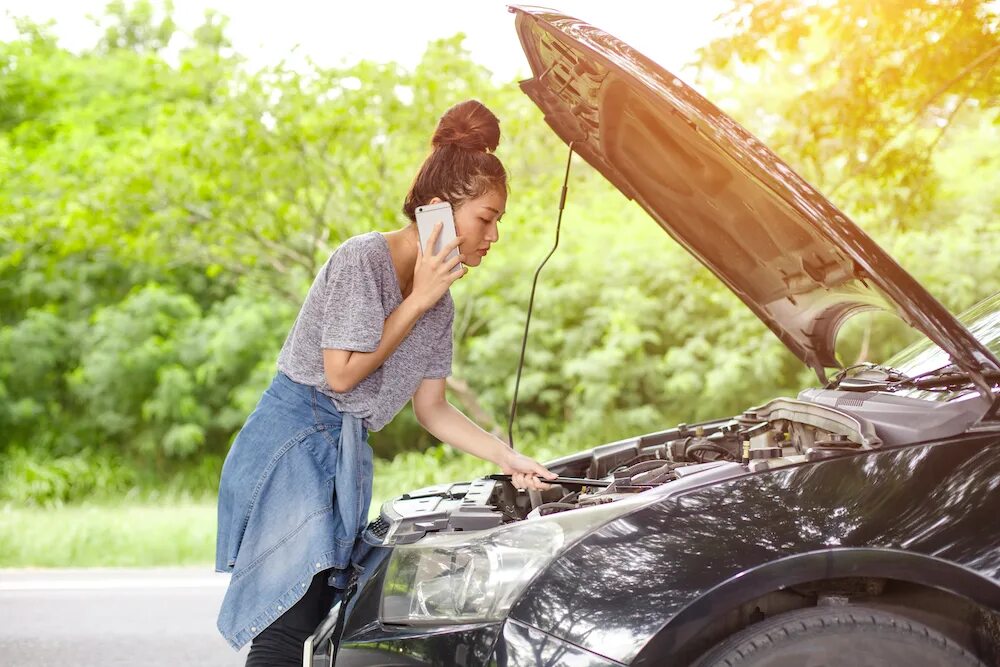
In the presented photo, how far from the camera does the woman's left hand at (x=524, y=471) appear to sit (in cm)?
262

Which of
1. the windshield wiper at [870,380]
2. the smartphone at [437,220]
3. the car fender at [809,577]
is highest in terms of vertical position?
the smartphone at [437,220]

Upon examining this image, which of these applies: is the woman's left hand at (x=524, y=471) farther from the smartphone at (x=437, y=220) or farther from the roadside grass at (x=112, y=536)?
the roadside grass at (x=112, y=536)

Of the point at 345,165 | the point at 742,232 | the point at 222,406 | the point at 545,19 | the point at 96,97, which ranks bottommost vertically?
the point at 222,406

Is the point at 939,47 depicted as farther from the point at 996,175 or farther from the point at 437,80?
the point at 996,175

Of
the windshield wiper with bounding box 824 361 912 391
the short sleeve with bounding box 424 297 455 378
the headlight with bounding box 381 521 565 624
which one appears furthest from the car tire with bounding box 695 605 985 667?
the short sleeve with bounding box 424 297 455 378

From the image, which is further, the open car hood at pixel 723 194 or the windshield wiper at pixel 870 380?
the windshield wiper at pixel 870 380

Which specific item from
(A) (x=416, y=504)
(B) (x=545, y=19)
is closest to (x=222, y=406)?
(A) (x=416, y=504)

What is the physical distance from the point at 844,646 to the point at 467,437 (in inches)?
49.7

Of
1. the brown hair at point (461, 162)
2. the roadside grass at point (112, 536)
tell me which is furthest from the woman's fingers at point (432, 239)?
the roadside grass at point (112, 536)

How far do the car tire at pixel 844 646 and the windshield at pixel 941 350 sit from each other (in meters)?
0.57

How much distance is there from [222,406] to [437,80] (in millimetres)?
5656

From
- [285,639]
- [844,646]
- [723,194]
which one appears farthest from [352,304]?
[844,646]

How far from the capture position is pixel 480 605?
1928 mm

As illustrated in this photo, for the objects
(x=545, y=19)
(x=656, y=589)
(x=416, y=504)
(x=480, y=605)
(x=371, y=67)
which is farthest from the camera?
(x=371, y=67)
